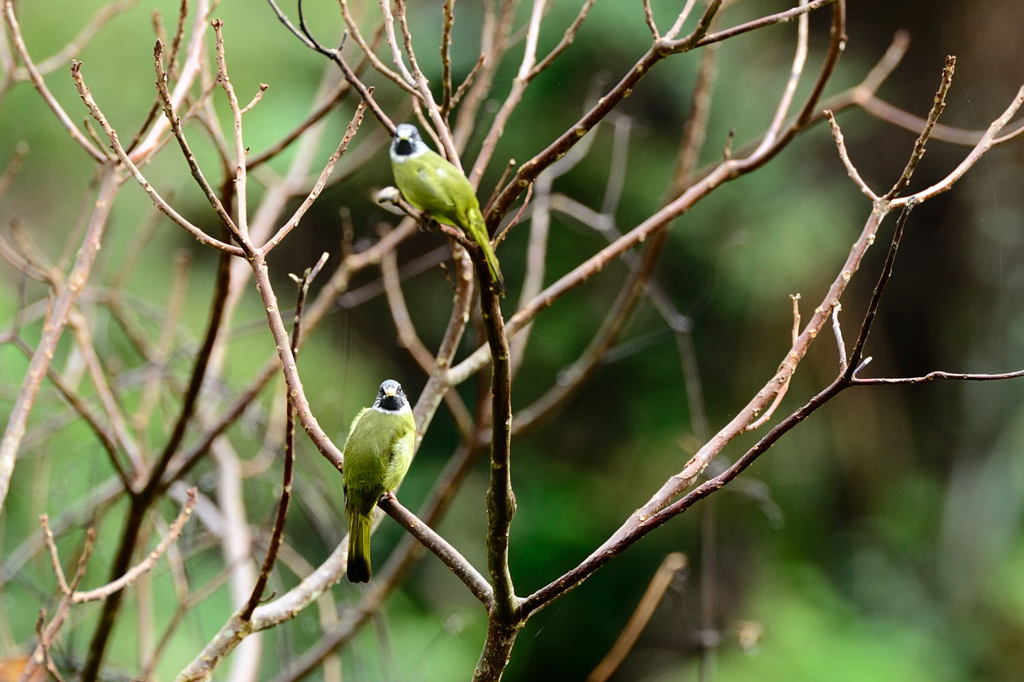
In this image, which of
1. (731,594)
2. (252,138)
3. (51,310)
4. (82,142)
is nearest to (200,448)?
(51,310)

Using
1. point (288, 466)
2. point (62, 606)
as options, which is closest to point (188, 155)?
point (288, 466)

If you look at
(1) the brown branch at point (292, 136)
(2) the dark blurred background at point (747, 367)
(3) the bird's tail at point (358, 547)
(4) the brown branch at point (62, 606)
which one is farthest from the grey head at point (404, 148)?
(2) the dark blurred background at point (747, 367)

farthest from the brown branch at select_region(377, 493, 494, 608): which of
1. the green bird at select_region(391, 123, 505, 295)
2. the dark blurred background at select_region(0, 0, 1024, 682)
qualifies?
the dark blurred background at select_region(0, 0, 1024, 682)

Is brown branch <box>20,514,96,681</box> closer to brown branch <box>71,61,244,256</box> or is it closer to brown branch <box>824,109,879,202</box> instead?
brown branch <box>71,61,244,256</box>

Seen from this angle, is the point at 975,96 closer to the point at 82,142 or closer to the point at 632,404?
the point at 632,404

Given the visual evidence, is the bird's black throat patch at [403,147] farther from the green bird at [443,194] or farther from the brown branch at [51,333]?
the brown branch at [51,333]

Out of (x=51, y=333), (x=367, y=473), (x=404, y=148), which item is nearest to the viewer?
(x=404, y=148)

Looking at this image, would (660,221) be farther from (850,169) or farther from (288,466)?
(288,466)
